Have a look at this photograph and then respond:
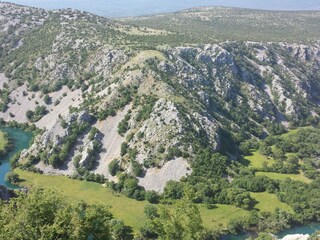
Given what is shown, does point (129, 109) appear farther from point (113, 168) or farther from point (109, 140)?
point (113, 168)

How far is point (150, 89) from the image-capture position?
153m

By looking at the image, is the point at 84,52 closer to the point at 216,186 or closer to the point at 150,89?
the point at 150,89

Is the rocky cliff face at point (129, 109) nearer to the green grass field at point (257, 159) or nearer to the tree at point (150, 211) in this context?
the green grass field at point (257, 159)

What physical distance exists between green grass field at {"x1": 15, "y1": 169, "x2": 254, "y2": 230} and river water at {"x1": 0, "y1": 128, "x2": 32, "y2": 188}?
227 inches

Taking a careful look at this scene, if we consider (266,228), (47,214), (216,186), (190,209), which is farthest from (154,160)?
(47,214)

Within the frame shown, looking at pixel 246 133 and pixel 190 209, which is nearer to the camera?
pixel 190 209

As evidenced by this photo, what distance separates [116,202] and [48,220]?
223 feet

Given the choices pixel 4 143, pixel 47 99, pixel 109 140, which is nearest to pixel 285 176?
pixel 109 140

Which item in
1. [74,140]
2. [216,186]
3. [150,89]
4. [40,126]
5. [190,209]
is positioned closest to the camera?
[190,209]

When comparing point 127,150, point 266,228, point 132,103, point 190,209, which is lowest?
point 266,228

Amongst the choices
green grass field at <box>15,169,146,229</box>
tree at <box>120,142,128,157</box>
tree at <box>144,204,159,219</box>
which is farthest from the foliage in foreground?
tree at <box>120,142,128,157</box>

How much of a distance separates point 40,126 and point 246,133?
290ft

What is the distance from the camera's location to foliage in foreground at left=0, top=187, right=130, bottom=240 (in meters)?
45.9

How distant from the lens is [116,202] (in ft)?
381
